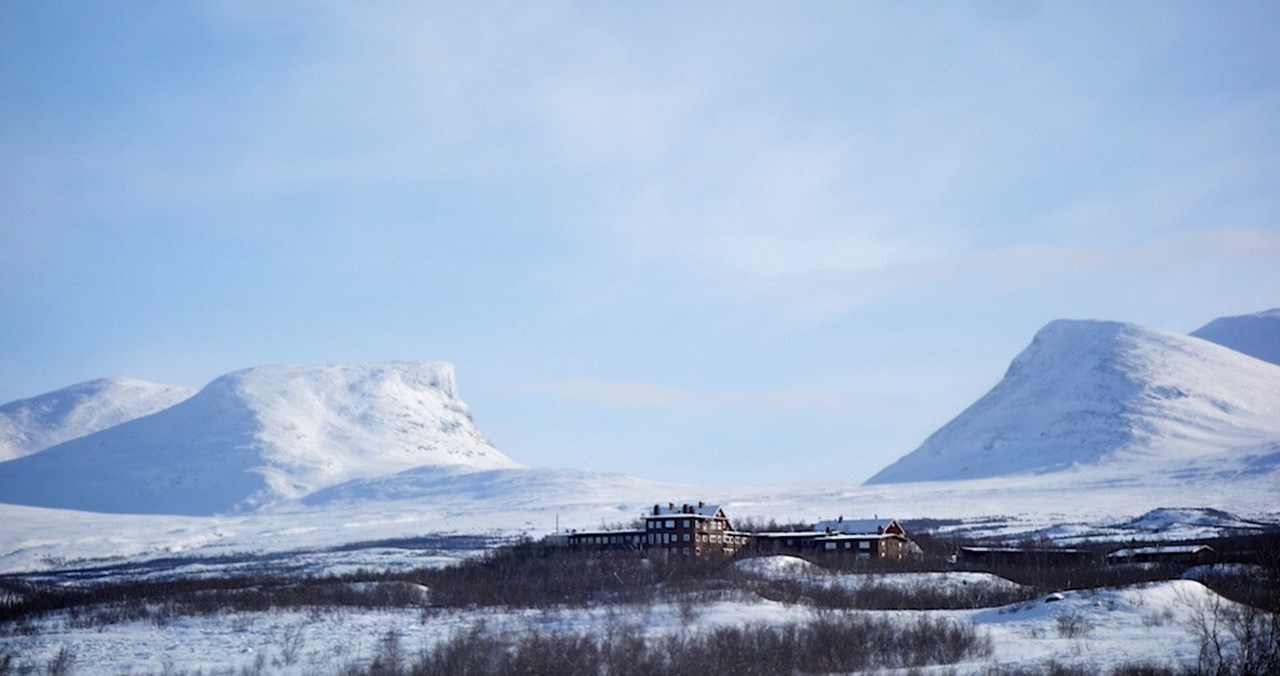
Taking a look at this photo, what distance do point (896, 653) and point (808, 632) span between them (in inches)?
133

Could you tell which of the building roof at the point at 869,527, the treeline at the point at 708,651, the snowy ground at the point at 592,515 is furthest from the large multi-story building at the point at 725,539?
the treeline at the point at 708,651

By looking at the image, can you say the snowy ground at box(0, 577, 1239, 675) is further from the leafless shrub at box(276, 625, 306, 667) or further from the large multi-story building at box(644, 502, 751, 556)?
the large multi-story building at box(644, 502, 751, 556)

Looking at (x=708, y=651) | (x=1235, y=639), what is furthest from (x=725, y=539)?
(x=1235, y=639)

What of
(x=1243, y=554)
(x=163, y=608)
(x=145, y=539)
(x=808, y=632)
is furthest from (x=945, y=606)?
(x=145, y=539)

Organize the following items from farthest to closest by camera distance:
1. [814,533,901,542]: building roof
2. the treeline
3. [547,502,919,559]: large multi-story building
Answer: [547,502,919,559]: large multi-story building
[814,533,901,542]: building roof
the treeline

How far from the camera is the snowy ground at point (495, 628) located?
149 ft

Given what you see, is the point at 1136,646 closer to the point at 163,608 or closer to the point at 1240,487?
the point at 163,608

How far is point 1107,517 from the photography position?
116875mm

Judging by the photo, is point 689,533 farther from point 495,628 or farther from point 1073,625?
A: point 1073,625

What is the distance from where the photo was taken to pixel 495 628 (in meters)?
51.9

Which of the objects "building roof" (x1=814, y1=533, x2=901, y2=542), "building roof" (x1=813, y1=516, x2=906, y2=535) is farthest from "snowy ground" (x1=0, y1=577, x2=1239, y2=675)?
"building roof" (x1=813, y1=516, x2=906, y2=535)

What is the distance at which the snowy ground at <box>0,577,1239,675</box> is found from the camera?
45.3m

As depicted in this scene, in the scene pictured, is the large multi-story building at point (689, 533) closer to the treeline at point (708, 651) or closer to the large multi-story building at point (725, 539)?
the large multi-story building at point (725, 539)

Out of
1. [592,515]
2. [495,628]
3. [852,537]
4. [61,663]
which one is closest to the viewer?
[61,663]
